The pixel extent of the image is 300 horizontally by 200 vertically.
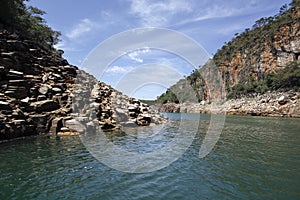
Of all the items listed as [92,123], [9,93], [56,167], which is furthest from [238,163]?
[9,93]

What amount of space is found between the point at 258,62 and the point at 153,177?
10174 cm

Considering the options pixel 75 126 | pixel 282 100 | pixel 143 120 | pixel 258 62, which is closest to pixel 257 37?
pixel 258 62

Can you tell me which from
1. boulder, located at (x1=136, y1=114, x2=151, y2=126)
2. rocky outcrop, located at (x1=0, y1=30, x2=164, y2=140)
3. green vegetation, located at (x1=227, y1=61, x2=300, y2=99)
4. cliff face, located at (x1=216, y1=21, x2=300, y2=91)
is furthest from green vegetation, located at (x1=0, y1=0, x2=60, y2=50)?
cliff face, located at (x1=216, y1=21, x2=300, y2=91)

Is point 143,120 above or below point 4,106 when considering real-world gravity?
below

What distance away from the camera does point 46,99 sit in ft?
70.3

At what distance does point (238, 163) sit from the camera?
37.7 feet

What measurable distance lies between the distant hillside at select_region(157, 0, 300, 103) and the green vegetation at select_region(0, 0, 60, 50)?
67.5m

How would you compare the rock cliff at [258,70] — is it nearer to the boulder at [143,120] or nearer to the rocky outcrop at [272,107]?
the rocky outcrop at [272,107]

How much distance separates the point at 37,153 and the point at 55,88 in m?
11.6

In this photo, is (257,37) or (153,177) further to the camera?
(257,37)

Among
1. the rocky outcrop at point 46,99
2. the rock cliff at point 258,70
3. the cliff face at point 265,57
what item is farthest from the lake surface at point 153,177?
the cliff face at point 265,57

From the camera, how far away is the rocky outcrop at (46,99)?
18094 mm

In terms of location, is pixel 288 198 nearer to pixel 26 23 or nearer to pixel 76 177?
pixel 76 177

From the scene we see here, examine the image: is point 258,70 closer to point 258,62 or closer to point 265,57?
point 258,62
